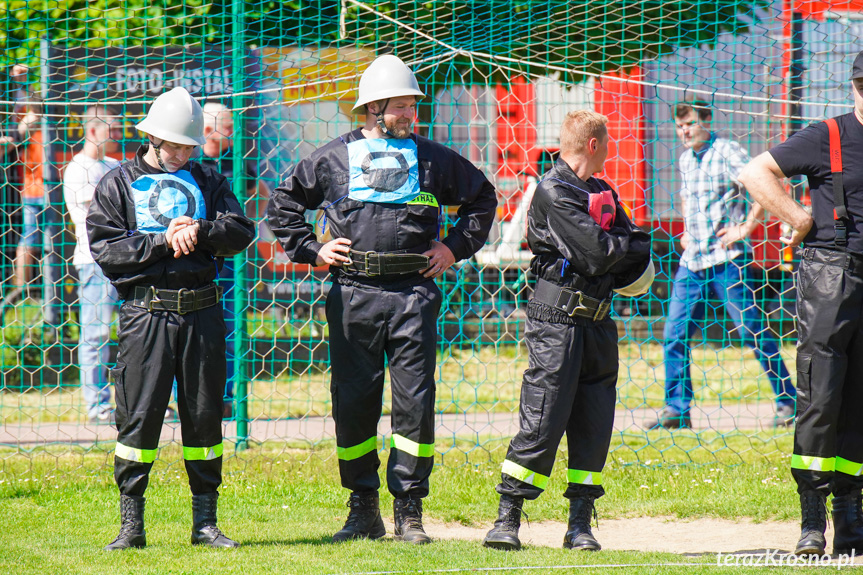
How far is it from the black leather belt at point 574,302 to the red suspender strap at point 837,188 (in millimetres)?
963

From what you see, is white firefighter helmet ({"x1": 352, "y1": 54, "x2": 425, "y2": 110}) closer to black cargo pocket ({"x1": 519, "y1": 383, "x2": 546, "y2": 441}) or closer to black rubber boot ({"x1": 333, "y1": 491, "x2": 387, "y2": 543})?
black cargo pocket ({"x1": 519, "y1": 383, "x2": 546, "y2": 441})

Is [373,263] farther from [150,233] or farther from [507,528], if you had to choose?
[507,528]

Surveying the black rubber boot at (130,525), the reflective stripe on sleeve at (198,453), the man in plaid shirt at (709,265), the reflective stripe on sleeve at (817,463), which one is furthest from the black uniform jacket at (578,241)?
the man in plaid shirt at (709,265)

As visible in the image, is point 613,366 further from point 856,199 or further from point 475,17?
point 475,17

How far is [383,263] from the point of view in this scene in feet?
14.0

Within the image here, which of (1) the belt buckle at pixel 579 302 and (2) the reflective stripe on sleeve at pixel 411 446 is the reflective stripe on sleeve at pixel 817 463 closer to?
(1) the belt buckle at pixel 579 302

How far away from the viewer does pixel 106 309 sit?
7.32 meters

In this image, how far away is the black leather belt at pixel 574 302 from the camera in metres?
4.13

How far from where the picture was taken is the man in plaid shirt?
23.5 feet

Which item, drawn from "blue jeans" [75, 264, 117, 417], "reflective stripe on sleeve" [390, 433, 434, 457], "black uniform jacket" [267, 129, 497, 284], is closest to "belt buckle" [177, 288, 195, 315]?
"black uniform jacket" [267, 129, 497, 284]

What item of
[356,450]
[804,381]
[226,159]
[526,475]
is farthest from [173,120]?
[804,381]

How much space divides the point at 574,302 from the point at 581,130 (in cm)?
73

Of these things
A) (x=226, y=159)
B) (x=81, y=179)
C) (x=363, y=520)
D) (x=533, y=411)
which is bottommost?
(x=363, y=520)

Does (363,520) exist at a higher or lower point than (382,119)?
lower
